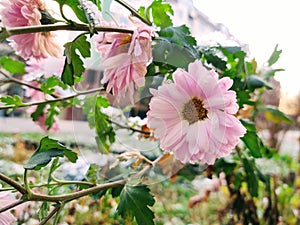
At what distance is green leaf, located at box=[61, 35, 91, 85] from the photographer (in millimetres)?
323

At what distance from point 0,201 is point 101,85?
0.12m

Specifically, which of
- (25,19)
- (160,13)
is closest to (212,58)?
(160,13)

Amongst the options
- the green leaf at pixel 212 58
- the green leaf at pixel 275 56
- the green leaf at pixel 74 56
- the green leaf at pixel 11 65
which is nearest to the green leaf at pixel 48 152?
the green leaf at pixel 74 56

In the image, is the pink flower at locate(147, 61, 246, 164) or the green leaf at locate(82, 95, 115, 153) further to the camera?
the green leaf at locate(82, 95, 115, 153)

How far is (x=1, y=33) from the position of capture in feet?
0.85

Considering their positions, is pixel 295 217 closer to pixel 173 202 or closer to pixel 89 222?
pixel 173 202

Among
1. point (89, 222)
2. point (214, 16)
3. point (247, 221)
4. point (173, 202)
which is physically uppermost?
point (214, 16)

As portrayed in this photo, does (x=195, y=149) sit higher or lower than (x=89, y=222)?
higher

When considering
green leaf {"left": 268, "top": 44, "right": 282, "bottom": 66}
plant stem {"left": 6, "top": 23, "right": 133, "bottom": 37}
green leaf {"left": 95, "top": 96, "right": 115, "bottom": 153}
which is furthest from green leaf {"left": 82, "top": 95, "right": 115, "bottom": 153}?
green leaf {"left": 268, "top": 44, "right": 282, "bottom": 66}

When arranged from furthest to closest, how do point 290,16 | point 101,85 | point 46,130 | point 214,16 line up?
point 290,16
point 46,130
point 214,16
point 101,85

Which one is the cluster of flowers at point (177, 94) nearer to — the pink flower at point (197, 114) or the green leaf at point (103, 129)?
the pink flower at point (197, 114)

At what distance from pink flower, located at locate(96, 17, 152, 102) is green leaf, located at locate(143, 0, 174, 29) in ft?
0.19

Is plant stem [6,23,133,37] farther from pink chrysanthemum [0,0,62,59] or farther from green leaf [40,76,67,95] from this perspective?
green leaf [40,76,67,95]

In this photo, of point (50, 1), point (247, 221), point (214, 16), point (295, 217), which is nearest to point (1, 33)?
point (50, 1)
